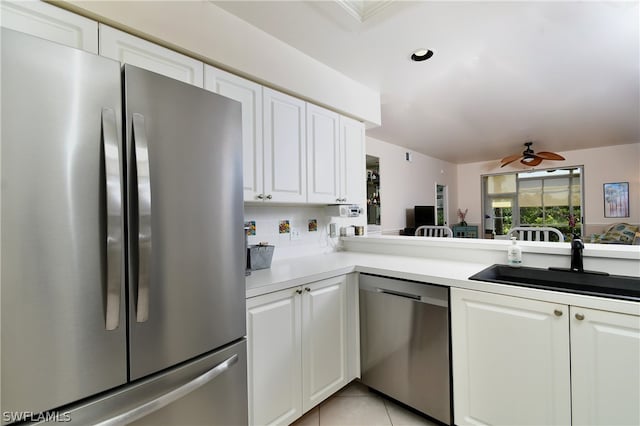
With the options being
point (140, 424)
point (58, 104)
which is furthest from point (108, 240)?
point (140, 424)

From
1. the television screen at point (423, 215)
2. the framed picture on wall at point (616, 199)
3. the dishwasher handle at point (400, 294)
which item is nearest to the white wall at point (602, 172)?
the framed picture on wall at point (616, 199)

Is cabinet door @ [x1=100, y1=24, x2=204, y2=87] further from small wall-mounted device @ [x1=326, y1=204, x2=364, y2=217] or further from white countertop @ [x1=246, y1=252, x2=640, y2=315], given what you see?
small wall-mounted device @ [x1=326, y1=204, x2=364, y2=217]

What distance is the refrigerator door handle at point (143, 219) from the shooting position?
0.89m

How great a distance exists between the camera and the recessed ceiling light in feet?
6.90

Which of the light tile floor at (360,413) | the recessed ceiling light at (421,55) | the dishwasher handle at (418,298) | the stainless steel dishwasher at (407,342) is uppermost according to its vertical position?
the recessed ceiling light at (421,55)

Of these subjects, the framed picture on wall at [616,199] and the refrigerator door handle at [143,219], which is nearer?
the refrigerator door handle at [143,219]

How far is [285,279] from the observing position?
1.56 meters

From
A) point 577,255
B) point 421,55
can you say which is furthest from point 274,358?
point 421,55

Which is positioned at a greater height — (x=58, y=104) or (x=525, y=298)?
(x=58, y=104)

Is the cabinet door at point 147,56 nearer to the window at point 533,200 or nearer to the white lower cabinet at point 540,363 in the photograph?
the white lower cabinet at point 540,363

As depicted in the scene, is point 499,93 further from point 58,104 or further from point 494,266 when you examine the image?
point 58,104

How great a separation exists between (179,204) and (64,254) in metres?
0.34

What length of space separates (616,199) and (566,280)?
267 inches

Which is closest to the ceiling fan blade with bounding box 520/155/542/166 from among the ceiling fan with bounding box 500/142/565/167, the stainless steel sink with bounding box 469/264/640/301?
the ceiling fan with bounding box 500/142/565/167
